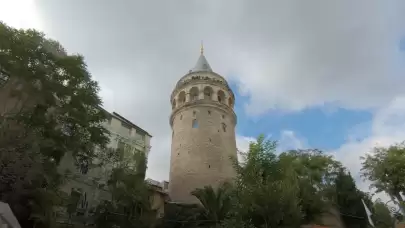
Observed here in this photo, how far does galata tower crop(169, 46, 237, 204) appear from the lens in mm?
29078

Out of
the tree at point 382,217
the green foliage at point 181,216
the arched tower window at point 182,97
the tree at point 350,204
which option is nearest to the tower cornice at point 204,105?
the arched tower window at point 182,97

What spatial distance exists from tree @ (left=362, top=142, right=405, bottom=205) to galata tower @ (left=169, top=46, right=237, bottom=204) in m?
12.8

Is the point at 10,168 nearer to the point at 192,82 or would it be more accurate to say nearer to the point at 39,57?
the point at 39,57

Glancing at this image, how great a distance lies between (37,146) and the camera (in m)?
14.6

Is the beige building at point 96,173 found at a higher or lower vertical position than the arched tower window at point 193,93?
lower

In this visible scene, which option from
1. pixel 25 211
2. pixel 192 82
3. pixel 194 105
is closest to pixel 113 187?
pixel 25 211

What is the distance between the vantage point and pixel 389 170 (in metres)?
28.9

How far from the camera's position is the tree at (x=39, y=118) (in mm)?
14344

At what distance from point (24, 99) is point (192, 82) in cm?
1913

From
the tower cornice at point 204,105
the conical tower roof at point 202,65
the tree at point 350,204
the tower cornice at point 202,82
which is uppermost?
the conical tower roof at point 202,65

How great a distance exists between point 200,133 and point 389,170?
55.9 ft

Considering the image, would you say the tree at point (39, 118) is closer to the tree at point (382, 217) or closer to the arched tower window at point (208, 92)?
the arched tower window at point (208, 92)

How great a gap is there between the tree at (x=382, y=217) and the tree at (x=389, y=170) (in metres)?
1.24

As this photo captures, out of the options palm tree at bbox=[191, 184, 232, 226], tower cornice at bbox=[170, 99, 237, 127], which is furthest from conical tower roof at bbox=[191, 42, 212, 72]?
palm tree at bbox=[191, 184, 232, 226]
